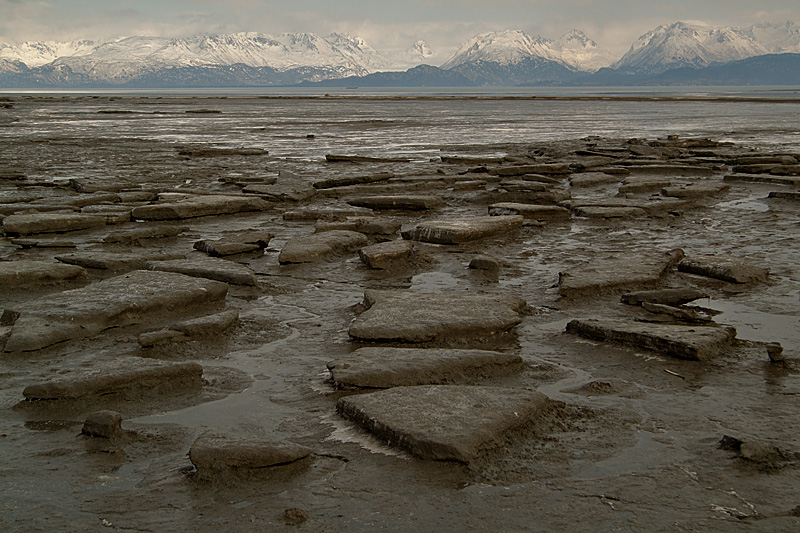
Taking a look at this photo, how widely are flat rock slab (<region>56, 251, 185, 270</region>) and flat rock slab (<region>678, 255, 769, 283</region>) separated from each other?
146 inches

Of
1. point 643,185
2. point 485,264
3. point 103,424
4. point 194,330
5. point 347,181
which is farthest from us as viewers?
point 347,181

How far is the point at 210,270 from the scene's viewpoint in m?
4.82

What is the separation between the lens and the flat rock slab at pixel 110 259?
5.15m

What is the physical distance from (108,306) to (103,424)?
58.7 inches

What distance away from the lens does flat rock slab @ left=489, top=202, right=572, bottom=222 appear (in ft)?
24.0

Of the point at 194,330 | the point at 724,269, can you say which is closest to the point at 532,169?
the point at 724,269

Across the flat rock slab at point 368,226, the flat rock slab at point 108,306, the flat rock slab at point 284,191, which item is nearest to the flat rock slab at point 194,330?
the flat rock slab at point 108,306

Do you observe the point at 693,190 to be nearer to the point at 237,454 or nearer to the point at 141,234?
the point at 141,234

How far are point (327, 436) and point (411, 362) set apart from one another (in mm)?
693

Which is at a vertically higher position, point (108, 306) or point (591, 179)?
point (108, 306)

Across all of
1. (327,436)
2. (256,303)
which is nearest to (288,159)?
(256,303)

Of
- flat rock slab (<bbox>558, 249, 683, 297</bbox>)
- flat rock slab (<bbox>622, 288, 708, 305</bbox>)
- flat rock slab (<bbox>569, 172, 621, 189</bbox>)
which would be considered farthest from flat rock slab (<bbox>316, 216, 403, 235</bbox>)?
flat rock slab (<bbox>569, 172, 621, 189</bbox>)

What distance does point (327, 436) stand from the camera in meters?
2.61

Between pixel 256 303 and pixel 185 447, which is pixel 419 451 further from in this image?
pixel 256 303
